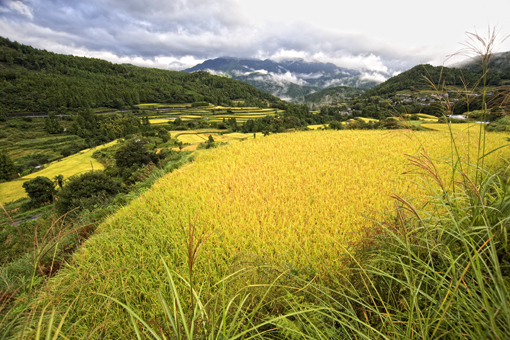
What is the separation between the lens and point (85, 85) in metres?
112

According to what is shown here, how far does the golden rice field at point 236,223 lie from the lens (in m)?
2.27

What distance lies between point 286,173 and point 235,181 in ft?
4.71

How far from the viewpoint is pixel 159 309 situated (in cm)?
203

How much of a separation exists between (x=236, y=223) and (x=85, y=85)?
15367 centimetres

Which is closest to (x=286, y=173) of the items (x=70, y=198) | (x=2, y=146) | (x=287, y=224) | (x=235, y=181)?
(x=235, y=181)

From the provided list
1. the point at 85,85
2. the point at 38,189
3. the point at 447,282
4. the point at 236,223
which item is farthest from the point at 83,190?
the point at 85,85

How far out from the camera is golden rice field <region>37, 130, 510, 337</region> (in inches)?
89.2

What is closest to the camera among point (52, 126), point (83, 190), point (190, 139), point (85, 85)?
point (83, 190)

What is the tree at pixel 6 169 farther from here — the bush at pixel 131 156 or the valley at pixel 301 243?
the valley at pixel 301 243

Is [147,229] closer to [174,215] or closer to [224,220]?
[174,215]

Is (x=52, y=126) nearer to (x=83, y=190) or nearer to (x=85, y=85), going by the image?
(x=85, y=85)

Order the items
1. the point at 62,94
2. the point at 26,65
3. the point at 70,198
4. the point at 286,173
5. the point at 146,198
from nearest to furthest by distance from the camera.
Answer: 1. the point at 146,198
2. the point at 286,173
3. the point at 70,198
4. the point at 62,94
5. the point at 26,65

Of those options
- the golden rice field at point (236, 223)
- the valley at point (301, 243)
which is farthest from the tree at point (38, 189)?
the golden rice field at point (236, 223)

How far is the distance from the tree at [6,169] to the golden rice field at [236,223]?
7990 centimetres
